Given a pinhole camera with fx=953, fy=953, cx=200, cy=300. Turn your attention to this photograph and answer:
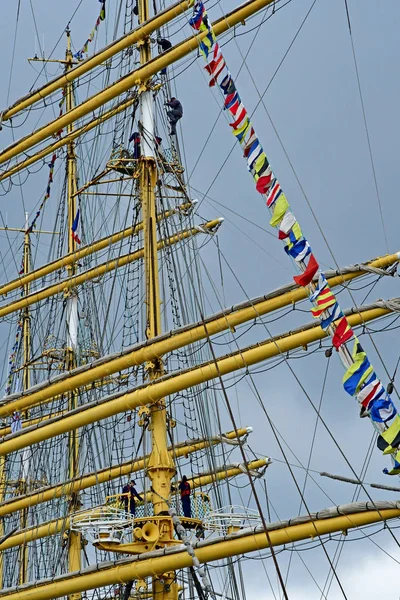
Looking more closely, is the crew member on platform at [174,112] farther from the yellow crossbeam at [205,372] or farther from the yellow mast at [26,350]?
the yellow mast at [26,350]

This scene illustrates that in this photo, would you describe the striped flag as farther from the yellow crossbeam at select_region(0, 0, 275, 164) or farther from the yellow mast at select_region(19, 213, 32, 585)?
the yellow mast at select_region(19, 213, 32, 585)

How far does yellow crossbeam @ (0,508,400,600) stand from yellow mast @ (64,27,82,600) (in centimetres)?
445

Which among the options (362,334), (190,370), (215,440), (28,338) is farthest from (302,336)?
(28,338)

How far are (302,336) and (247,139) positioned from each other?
23.0 ft

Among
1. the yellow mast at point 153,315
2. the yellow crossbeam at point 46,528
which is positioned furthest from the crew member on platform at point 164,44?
the yellow crossbeam at point 46,528

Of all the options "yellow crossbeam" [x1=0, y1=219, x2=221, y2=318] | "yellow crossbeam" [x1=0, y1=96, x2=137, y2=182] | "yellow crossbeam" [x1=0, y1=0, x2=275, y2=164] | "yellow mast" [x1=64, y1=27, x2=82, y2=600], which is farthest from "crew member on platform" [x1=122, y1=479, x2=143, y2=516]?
"yellow crossbeam" [x1=0, y1=96, x2=137, y2=182]

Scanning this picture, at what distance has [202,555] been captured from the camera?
16.5m

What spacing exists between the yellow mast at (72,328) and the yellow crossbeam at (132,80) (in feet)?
4.23

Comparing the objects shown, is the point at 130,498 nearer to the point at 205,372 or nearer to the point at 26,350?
the point at 205,372

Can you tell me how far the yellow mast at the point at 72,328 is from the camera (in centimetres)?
2509

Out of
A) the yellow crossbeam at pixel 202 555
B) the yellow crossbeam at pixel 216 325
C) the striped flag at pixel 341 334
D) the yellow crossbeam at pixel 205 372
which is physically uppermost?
the yellow crossbeam at pixel 216 325

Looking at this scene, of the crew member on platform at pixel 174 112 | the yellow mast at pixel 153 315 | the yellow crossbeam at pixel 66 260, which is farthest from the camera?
the yellow crossbeam at pixel 66 260

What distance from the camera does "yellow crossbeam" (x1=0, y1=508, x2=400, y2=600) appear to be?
15.0 meters

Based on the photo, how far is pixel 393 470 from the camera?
8742 mm
